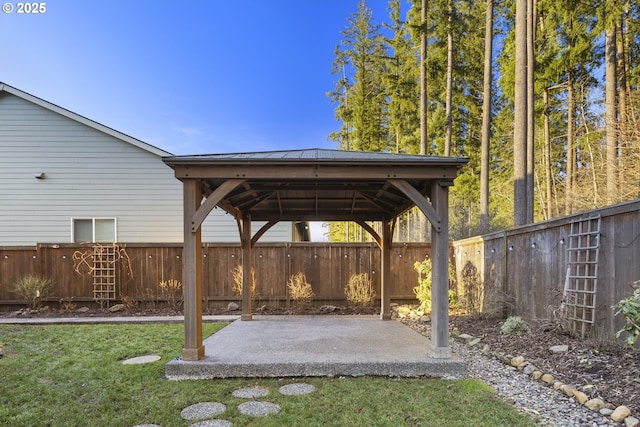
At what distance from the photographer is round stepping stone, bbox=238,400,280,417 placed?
11.3 feet

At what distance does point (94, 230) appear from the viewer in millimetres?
11141

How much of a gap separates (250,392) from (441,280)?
257 cm

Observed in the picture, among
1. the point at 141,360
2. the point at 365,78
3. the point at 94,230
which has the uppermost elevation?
the point at 365,78

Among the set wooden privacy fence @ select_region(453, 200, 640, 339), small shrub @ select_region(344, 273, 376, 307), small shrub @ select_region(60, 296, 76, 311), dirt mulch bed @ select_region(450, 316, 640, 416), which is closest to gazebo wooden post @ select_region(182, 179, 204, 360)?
dirt mulch bed @ select_region(450, 316, 640, 416)

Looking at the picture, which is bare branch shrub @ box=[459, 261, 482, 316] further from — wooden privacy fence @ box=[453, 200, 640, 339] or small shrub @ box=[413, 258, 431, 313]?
small shrub @ box=[413, 258, 431, 313]

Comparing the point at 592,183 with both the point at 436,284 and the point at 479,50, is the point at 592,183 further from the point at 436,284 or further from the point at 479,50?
the point at 436,284

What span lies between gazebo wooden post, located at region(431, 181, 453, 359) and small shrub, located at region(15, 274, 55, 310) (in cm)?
944

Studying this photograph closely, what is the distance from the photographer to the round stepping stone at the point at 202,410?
134 inches

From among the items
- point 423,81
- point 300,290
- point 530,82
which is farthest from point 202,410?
point 423,81

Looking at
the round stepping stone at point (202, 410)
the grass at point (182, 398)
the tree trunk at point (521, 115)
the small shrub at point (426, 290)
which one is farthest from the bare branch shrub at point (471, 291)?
the round stepping stone at point (202, 410)

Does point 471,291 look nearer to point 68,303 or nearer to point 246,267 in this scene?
point 246,267

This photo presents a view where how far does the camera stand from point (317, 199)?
720cm

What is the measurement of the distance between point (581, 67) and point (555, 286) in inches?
432

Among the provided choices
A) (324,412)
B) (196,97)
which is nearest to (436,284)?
(324,412)
